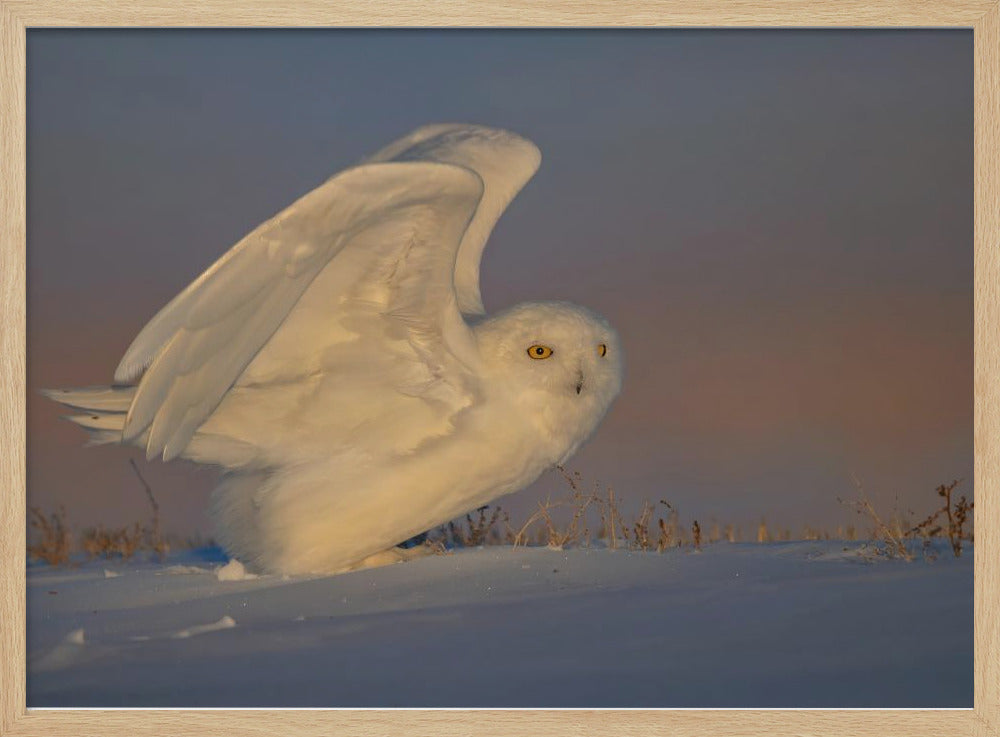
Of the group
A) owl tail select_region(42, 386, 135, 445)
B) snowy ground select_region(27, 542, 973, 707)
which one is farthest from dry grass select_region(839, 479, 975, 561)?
owl tail select_region(42, 386, 135, 445)

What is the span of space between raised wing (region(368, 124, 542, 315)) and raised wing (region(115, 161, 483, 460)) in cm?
A: 81

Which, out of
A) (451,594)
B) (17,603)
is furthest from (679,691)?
(17,603)

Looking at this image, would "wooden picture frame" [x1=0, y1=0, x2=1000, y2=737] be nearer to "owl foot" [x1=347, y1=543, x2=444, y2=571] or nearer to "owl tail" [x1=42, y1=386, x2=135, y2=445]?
"owl tail" [x1=42, y1=386, x2=135, y2=445]

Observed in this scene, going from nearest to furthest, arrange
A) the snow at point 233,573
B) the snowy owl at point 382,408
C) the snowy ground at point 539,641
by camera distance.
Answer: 1. the snowy ground at point 539,641
2. the snowy owl at point 382,408
3. the snow at point 233,573

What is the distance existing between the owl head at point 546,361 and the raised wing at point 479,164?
0.52m

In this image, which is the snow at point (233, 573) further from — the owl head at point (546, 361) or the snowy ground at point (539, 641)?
the owl head at point (546, 361)

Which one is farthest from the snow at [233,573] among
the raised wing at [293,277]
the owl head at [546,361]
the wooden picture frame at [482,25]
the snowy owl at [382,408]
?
the owl head at [546,361]

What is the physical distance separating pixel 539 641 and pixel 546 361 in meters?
1.46

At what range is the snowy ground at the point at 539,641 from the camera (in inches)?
197

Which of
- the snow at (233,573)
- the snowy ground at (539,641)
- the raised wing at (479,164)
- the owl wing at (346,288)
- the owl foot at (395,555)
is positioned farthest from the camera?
the raised wing at (479,164)

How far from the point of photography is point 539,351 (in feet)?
20.6

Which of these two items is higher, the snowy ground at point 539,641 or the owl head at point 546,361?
the owl head at point 546,361

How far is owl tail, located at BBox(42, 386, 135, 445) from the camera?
6262 mm

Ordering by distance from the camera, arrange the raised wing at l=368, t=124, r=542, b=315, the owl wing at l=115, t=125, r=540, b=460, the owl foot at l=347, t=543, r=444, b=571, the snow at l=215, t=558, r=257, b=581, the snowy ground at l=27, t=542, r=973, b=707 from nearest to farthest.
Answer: the snowy ground at l=27, t=542, r=973, b=707 → the owl wing at l=115, t=125, r=540, b=460 → the snow at l=215, t=558, r=257, b=581 → the owl foot at l=347, t=543, r=444, b=571 → the raised wing at l=368, t=124, r=542, b=315
